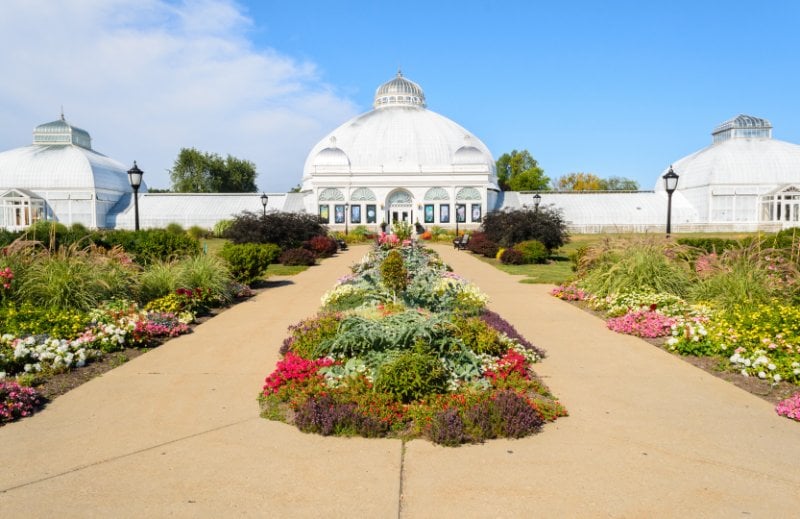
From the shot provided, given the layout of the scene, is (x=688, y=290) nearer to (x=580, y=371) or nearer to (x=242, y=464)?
(x=580, y=371)

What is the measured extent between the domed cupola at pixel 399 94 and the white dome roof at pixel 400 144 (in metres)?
1.21

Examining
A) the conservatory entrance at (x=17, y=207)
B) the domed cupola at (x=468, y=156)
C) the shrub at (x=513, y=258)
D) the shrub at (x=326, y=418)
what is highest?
the domed cupola at (x=468, y=156)

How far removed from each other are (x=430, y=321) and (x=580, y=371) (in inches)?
78.4

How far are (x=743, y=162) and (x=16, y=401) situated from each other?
62972 mm

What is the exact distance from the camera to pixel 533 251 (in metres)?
24.4

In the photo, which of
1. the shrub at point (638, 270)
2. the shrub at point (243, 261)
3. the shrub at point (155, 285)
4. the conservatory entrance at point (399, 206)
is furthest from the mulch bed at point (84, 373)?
the conservatory entrance at point (399, 206)

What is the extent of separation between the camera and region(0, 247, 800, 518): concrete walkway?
389cm

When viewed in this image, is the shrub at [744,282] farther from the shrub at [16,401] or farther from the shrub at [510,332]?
the shrub at [16,401]

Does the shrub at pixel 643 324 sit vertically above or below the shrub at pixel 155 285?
below

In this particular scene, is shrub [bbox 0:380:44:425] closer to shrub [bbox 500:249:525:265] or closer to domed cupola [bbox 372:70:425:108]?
shrub [bbox 500:249:525:265]

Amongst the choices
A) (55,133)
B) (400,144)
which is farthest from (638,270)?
(55,133)

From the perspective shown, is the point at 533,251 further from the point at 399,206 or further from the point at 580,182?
the point at 580,182

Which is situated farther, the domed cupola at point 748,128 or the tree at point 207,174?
the tree at point 207,174

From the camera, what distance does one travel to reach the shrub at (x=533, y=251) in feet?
79.7
